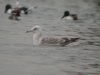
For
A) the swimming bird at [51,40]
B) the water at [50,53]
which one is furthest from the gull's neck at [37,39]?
the water at [50,53]

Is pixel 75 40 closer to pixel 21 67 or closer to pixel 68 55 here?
pixel 68 55

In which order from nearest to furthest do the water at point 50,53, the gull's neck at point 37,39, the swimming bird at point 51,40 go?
the water at point 50,53
the swimming bird at point 51,40
the gull's neck at point 37,39

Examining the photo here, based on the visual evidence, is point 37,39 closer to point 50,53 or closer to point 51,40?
point 51,40

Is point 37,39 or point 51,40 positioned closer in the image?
point 51,40

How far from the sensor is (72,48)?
1836cm

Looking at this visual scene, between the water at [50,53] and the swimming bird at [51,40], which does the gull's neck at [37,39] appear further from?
the water at [50,53]

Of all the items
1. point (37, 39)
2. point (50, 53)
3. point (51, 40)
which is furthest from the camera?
point (37, 39)

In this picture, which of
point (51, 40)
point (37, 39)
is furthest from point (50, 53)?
point (37, 39)

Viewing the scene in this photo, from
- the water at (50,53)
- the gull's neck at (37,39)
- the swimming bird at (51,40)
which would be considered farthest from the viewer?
the gull's neck at (37,39)

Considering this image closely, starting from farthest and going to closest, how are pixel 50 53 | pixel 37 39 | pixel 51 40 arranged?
1. pixel 37 39
2. pixel 51 40
3. pixel 50 53

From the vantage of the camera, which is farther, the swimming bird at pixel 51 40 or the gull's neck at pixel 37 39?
the gull's neck at pixel 37 39

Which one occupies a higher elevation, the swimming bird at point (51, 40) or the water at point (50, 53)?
the swimming bird at point (51, 40)

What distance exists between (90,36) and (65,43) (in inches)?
155

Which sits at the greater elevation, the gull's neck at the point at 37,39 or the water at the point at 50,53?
the gull's neck at the point at 37,39
